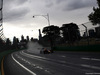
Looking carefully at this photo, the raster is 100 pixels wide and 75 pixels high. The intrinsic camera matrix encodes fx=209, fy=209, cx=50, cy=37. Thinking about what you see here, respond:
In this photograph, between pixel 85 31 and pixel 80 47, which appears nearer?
pixel 85 31

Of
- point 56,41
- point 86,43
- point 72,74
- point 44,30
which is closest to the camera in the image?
point 72,74

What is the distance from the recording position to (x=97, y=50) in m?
30.8

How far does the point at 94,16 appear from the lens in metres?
63.6

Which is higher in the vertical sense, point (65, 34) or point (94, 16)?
point (94, 16)

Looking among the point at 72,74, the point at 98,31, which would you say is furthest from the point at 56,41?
the point at 72,74

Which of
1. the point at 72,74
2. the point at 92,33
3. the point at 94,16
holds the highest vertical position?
the point at 94,16

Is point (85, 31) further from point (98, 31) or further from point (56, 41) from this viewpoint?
point (56, 41)

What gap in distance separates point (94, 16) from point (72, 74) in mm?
54161

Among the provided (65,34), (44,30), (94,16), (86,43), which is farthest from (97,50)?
(44,30)

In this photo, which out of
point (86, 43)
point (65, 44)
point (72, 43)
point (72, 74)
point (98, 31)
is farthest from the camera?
point (65, 44)

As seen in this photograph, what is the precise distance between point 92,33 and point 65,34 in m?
13.4

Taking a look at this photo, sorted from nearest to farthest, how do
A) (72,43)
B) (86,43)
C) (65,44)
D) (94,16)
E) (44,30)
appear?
(86,43), (72,43), (65,44), (94,16), (44,30)

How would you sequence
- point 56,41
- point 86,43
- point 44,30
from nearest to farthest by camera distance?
point 86,43 → point 56,41 → point 44,30

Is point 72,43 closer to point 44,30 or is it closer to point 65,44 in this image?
point 65,44
